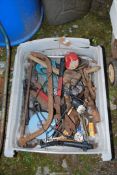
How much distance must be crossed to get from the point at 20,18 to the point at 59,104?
25.2 inches

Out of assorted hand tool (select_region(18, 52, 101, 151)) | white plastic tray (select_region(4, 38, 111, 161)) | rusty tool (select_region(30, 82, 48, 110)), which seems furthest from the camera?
rusty tool (select_region(30, 82, 48, 110))

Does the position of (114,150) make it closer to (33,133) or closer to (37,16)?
(33,133)

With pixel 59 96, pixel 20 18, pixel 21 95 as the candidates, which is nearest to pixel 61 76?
pixel 59 96

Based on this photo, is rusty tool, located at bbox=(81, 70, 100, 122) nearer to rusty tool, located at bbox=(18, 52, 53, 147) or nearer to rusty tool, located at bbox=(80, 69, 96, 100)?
rusty tool, located at bbox=(80, 69, 96, 100)

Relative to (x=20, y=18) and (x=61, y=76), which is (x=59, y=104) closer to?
(x=61, y=76)

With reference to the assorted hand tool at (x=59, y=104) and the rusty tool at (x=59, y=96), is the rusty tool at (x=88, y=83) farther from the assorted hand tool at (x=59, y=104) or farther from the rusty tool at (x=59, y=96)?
the rusty tool at (x=59, y=96)

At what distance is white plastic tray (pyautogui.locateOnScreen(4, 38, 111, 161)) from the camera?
5.32 feet

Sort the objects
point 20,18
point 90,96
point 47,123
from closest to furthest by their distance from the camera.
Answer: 1. point 47,123
2. point 90,96
3. point 20,18

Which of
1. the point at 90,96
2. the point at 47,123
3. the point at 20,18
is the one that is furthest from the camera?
the point at 20,18

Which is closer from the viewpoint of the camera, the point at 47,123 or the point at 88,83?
the point at 47,123

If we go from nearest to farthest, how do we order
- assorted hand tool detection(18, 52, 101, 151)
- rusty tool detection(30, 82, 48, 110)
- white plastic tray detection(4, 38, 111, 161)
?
white plastic tray detection(4, 38, 111, 161)
assorted hand tool detection(18, 52, 101, 151)
rusty tool detection(30, 82, 48, 110)

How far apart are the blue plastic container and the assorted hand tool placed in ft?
0.77

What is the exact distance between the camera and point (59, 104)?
1.81m

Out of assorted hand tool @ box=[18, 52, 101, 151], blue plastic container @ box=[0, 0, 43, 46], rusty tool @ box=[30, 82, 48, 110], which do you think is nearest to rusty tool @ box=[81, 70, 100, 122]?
assorted hand tool @ box=[18, 52, 101, 151]
